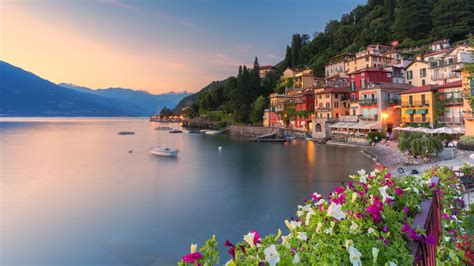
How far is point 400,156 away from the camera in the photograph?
2686 cm

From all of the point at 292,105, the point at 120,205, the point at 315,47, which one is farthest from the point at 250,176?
the point at 315,47

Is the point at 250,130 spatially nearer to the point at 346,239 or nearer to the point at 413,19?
the point at 413,19

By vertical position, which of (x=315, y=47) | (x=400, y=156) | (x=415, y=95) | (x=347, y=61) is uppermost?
(x=315, y=47)

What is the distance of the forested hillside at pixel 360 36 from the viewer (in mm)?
59031

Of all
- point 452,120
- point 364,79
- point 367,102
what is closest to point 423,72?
point 364,79

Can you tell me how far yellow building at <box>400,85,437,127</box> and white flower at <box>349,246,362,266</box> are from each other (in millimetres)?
36703

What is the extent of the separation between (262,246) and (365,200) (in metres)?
1.37

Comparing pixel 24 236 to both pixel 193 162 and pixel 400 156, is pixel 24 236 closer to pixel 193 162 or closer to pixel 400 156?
pixel 193 162

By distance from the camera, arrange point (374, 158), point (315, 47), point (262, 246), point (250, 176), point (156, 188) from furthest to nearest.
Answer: point (315, 47), point (374, 158), point (250, 176), point (156, 188), point (262, 246)

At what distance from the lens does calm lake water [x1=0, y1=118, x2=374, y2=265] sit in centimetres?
1308

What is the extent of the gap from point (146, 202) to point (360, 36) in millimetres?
75284

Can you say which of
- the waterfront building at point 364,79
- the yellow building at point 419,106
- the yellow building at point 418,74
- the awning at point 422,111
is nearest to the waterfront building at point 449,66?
the yellow building at point 418,74

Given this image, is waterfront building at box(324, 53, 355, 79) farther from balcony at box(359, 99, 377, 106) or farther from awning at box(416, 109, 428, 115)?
awning at box(416, 109, 428, 115)

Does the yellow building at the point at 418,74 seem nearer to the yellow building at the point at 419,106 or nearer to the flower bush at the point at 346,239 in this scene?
the yellow building at the point at 419,106
